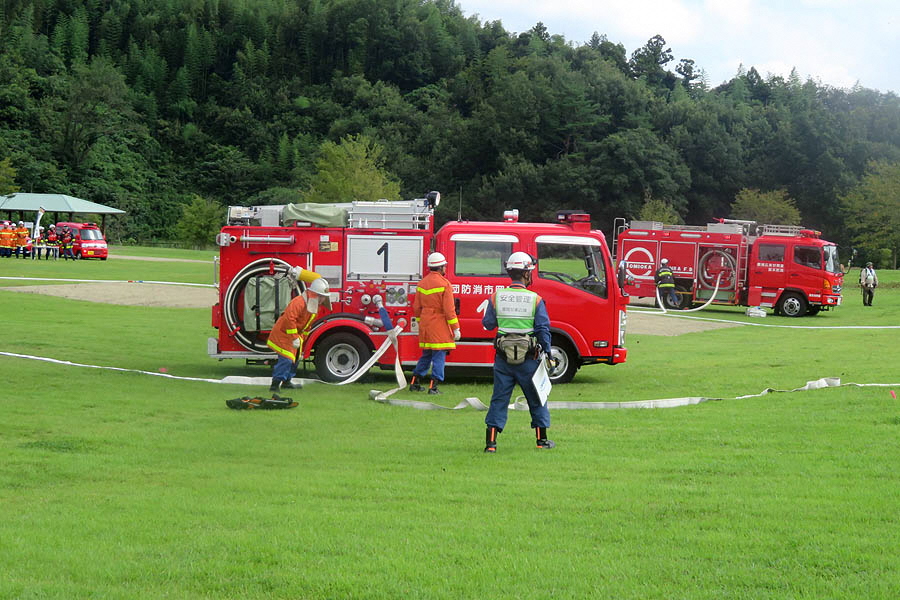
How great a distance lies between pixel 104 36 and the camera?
152m

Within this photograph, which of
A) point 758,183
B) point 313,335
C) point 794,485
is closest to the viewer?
point 794,485

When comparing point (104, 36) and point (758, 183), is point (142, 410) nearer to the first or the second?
point (758, 183)

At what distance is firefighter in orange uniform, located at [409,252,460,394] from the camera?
13836 millimetres

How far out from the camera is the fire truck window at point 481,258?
Answer: 15148 millimetres

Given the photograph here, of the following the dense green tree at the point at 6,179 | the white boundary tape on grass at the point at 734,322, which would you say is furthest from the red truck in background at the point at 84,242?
the dense green tree at the point at 6,179

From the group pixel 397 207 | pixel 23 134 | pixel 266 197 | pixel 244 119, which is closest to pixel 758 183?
pixel 266 197

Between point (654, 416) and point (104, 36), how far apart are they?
156364 mm

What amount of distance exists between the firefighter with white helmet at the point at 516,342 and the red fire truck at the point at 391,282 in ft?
17.4

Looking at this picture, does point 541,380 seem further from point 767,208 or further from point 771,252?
point 767,208

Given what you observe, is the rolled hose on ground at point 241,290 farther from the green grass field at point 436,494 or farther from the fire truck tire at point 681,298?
the fire truck tire at point 681,298

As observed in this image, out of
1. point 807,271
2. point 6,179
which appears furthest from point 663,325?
point 6,179

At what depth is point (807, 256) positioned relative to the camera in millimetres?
33781

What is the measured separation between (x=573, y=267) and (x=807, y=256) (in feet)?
68.9

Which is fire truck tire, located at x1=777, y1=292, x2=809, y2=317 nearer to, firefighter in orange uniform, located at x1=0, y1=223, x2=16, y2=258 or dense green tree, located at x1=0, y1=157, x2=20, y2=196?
firefighter in orange uniform, located at x1=0, y1=223, x2=16, y2=258
